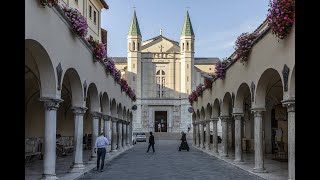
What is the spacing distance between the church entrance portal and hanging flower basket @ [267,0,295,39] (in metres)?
71.0

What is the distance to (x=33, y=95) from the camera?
2605cm

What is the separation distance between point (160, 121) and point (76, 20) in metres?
68.7

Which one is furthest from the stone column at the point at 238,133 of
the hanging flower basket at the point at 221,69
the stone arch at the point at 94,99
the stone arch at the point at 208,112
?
the stone arch at the point at 208,112

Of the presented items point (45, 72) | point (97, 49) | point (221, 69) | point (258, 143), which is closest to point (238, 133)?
point (258, 143)

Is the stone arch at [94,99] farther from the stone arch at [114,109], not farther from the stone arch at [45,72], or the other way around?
the stone arch at [114,109]

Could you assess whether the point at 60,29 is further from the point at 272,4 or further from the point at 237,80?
the point at 237,80

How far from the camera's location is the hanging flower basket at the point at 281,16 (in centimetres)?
1202

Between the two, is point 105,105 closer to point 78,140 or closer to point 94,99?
point 94,99

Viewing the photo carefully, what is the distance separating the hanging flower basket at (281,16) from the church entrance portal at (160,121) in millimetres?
70955

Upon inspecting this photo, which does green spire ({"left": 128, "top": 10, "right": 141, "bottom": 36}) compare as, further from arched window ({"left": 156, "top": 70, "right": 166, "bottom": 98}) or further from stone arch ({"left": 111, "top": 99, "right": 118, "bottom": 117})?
stone arch ({"left": 111, "top": 99, "right": 118, "bottom": 117})

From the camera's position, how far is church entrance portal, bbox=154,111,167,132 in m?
83.8

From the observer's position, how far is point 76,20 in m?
16.1

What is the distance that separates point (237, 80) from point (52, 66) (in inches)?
448
